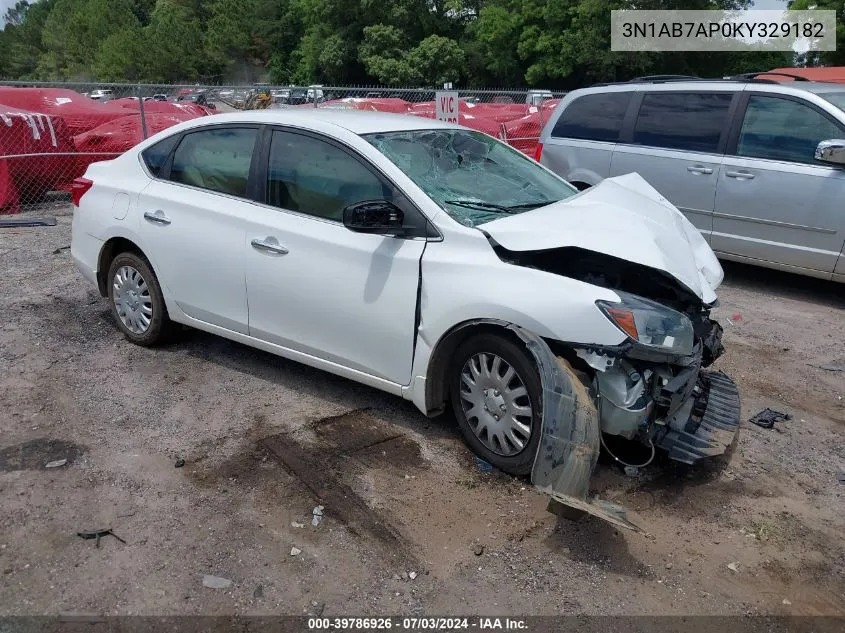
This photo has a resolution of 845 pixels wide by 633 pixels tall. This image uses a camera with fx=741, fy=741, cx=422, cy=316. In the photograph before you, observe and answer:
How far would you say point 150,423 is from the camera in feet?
14.0

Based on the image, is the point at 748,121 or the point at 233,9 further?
the point at 233,9

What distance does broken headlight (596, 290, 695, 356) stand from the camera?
3.34 m

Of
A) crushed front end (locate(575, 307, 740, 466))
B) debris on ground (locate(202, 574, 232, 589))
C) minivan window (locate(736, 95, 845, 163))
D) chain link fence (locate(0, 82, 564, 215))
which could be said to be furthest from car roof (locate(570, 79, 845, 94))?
debris on ground (locate(202, 574, 232, 589))

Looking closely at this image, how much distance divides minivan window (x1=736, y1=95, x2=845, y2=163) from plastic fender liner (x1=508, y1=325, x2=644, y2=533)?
182 inches

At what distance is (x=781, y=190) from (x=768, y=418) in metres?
3.00

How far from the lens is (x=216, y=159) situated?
4785 mm

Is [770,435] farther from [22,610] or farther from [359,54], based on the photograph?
[359,54]

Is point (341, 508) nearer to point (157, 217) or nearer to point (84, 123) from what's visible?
point (157, 217)

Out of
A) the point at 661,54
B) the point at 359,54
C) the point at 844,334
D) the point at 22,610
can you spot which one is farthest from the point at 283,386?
the point at 359,54

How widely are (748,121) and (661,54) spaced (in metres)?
39.1

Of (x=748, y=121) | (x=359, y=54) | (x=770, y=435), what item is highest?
(x=359, y=54)

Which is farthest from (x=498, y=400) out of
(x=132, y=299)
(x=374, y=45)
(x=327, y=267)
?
(x=374, y=45)

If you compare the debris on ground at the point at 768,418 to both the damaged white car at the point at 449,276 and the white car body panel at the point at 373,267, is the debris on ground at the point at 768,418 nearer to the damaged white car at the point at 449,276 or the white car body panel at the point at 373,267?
the damaged white car at the point at 449,276

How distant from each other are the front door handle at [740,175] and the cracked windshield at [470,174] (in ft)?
9.32
